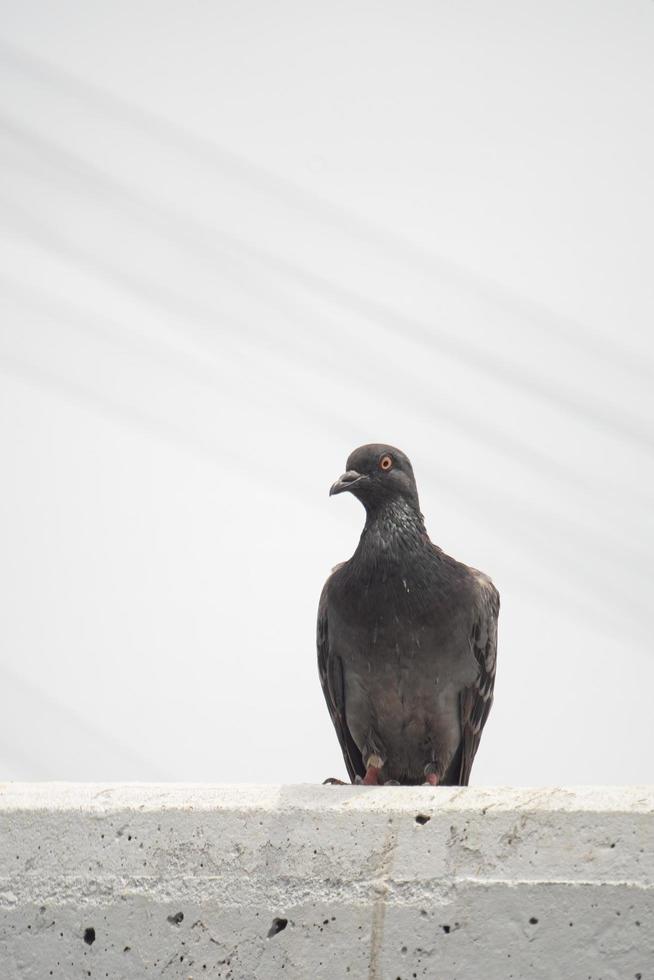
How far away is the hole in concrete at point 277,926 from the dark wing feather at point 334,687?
83.0 inches

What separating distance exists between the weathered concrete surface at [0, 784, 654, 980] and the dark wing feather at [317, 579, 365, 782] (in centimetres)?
174

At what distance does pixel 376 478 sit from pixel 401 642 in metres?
0.88

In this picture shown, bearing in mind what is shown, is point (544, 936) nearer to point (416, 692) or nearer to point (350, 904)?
point (350, 904)

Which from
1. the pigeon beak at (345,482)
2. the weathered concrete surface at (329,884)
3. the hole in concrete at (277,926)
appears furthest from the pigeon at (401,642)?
the hole in concrete at (277,926)

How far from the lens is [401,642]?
495 cm

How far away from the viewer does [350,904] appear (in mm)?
3213

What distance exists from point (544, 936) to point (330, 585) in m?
2.52

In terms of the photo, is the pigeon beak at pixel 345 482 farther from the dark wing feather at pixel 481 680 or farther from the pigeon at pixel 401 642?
the dark wing feather at pixel 481 680

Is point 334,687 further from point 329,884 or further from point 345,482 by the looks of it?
point 329,884

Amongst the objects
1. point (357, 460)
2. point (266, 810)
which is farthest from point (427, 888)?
point (357, 460)

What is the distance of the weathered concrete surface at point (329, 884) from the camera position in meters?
3.01

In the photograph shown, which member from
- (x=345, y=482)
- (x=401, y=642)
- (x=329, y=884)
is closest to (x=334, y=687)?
(x=401, y=642)

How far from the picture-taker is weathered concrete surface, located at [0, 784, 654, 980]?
119 inches

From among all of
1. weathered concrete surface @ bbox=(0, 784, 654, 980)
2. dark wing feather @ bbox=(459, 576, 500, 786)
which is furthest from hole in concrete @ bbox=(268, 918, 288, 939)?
dark wing feather @ bbox=(459, 576, 500, 786)
